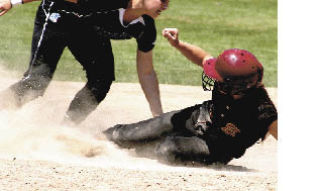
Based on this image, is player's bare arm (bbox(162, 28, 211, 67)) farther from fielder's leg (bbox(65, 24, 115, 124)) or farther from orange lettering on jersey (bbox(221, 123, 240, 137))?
fielder's leg (bbox(65, 24, 115, 124))

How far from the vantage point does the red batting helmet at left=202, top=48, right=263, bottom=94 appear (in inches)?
176

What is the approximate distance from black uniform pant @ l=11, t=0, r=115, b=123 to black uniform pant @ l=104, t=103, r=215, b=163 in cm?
51

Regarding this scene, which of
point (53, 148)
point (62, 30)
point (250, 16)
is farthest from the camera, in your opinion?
point (250, 16)

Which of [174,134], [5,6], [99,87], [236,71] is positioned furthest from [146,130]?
[5,6]

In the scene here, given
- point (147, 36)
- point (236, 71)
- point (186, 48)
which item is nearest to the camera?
point (236, 71)

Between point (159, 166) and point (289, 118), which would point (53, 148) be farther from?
point (289, 118)

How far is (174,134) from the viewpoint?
504 centimetres

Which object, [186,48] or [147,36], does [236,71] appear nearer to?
[186,48]

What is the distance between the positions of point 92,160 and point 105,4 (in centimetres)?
132

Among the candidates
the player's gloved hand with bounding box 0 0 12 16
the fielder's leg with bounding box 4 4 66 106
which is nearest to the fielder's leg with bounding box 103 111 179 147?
the fielder's leg with bounding box 4 4 66 106

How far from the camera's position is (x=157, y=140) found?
5102 millimetres

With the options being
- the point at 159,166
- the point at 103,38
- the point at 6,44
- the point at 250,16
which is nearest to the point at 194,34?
the point at 250,16

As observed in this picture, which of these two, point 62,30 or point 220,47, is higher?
point 62,30

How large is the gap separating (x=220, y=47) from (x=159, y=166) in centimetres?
761
